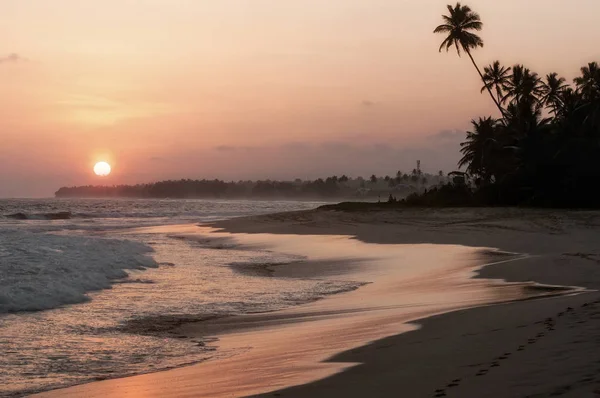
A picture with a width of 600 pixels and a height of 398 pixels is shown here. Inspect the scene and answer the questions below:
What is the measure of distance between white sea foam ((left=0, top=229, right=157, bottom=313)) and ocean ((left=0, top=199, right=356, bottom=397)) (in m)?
0.02

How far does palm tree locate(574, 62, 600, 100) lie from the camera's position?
4814 cm

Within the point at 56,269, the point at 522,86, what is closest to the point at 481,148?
the point at 522,86

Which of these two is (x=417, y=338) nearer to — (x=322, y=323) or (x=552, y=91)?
(x=322, y=323)

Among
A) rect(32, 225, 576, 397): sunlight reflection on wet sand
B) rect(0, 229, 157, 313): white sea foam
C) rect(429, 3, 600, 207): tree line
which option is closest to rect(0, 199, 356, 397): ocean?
rect(0, 229, 157, 313): white sea foam

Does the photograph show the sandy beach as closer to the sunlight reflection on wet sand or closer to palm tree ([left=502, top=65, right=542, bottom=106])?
the sunlight reflection on wet sand

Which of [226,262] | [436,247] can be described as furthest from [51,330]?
[436,247]

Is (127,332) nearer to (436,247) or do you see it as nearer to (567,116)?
(436,247)

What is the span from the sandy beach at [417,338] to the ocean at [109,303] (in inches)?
21.2

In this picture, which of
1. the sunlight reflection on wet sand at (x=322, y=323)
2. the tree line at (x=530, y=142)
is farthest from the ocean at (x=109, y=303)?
the tree line at (x=530, y=142)

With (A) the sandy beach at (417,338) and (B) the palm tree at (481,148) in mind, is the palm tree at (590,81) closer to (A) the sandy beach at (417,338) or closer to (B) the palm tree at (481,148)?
(B) the palm tree at (481,148)

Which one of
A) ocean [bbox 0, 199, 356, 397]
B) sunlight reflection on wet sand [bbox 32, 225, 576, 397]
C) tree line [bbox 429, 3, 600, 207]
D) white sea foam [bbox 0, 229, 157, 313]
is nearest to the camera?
sunlight reflection on wet sand [bbox 32, 225, 576, 397]

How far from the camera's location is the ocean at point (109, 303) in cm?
741

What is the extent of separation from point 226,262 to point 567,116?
35.6 m

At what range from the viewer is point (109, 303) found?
12055 millimetres
